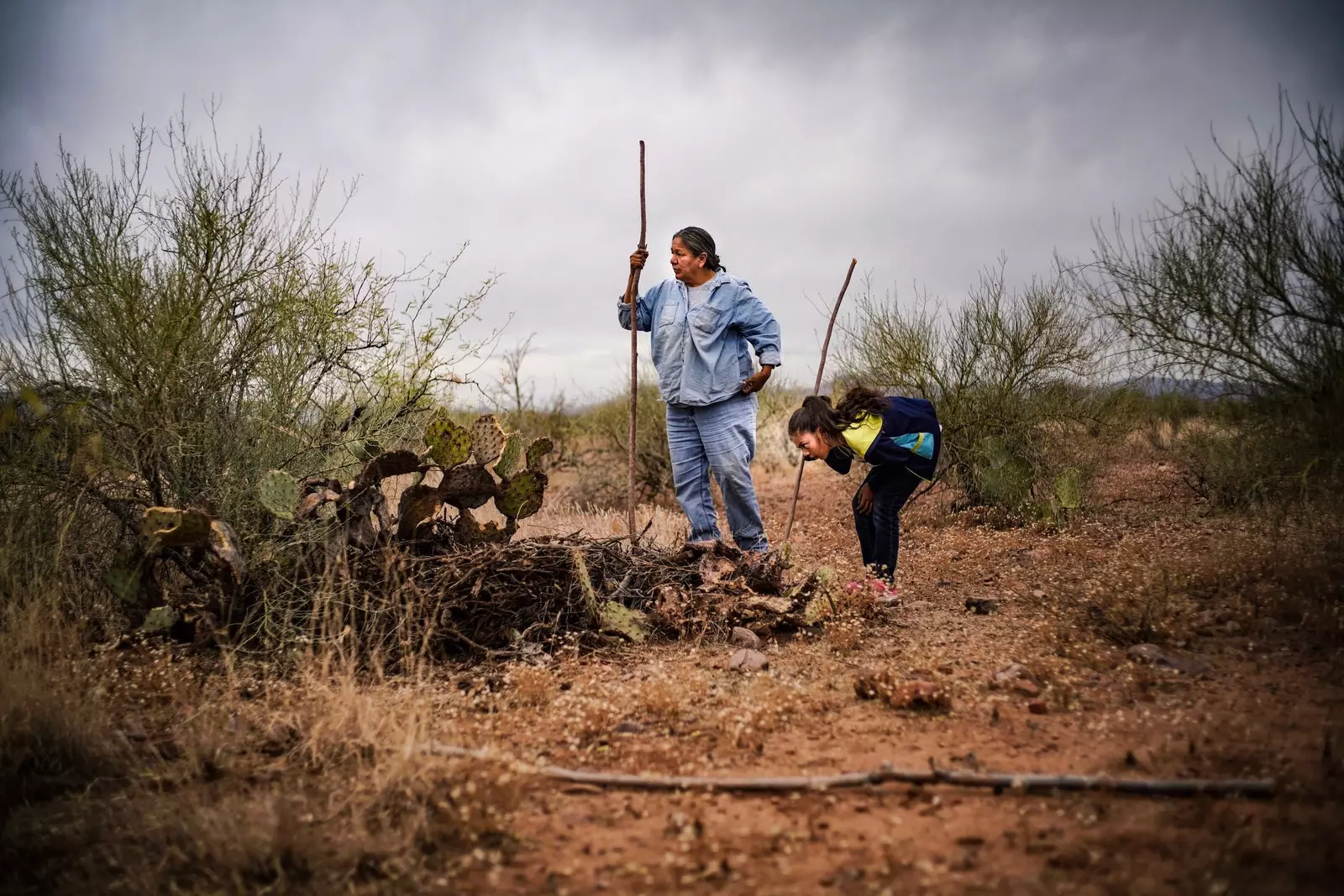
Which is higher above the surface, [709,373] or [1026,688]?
[709,373]

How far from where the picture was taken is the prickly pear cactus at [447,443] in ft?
16.0

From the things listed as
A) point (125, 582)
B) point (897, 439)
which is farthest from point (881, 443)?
point (125, 582)

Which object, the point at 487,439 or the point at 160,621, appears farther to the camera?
the point at 487,439

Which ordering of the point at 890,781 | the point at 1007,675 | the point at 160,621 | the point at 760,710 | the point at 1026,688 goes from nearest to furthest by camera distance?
the point at 890,781, the point at 760,710, the point at 1026,688, the point at 1007,675, the point at 160,621

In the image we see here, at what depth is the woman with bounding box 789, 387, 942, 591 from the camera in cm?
522

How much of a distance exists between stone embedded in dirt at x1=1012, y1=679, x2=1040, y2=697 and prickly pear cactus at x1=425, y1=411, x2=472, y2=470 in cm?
307

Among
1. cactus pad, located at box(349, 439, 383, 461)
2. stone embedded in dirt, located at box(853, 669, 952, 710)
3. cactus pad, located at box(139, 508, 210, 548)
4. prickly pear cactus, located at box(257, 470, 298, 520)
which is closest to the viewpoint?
stone embedded in dirt, located at box(853, 669, 952, 710)

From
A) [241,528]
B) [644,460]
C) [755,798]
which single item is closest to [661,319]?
[241,528]

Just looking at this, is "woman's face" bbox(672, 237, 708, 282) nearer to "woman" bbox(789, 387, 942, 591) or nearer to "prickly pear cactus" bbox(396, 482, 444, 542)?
"woman" bbox(789, 387, 942, 591)

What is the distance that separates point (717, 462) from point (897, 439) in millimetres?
1133

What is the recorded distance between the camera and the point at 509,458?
519 centimetres

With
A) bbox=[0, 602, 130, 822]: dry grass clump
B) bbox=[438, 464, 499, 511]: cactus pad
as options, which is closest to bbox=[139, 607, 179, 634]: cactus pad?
bbox=[0, 602, 130, 822]: dry grass clump

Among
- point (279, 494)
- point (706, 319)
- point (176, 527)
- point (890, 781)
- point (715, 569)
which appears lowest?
point (890, 781)

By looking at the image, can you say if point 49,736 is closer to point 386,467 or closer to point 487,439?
point 386,467
